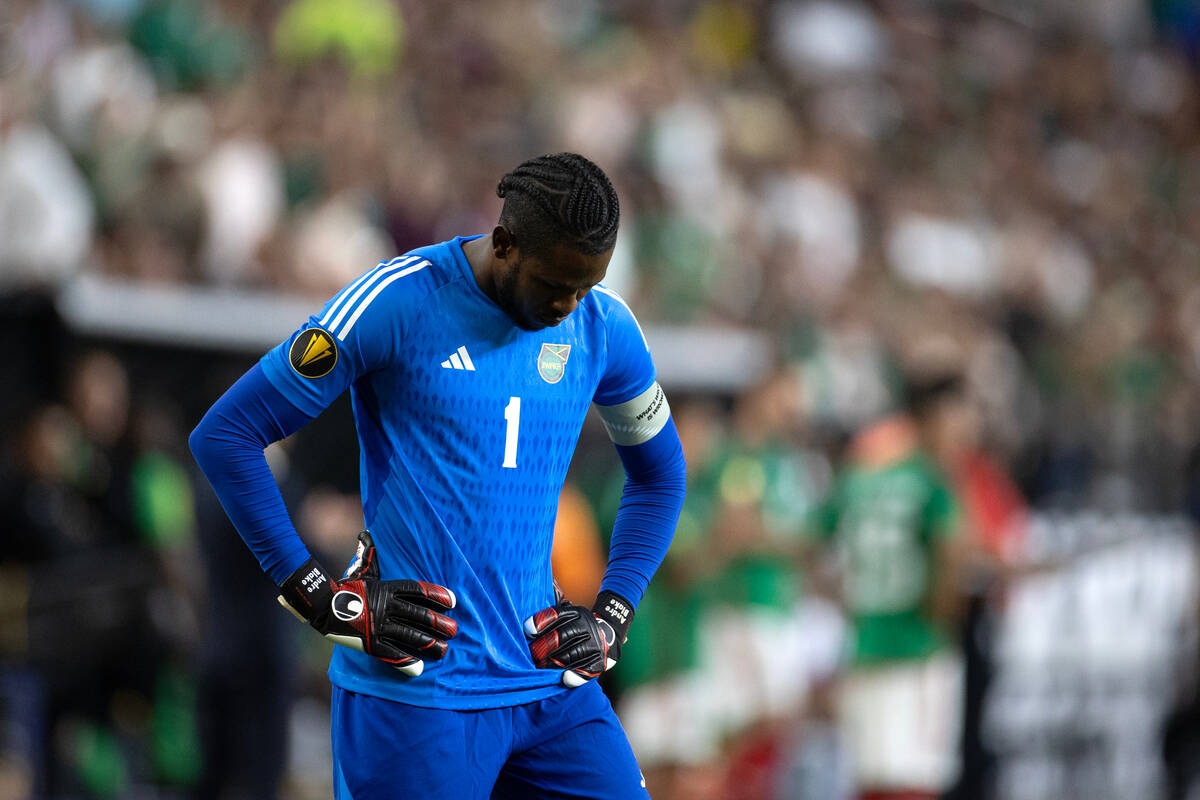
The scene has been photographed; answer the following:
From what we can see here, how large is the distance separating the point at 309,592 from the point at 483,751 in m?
0.53

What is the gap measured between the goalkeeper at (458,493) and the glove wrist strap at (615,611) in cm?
11

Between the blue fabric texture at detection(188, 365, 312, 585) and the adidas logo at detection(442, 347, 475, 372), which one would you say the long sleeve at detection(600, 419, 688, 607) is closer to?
the adidas logo at detection(442, 347, 475, 372)

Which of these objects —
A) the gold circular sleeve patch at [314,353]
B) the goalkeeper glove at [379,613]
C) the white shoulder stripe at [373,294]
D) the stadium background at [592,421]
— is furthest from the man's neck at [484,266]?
the stadium background at [592,421]

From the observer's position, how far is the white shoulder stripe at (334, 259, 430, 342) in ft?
11.1

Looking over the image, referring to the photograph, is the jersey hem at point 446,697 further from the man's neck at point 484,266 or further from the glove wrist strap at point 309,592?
the man's neck at point 484,266

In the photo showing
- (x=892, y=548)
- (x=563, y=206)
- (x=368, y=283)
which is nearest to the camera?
(x=563, y=206)

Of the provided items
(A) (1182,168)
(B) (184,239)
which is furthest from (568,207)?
(A) (1182,168)

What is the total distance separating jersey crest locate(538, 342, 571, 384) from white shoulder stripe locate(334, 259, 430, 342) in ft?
1.11

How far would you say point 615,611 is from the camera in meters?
3.90

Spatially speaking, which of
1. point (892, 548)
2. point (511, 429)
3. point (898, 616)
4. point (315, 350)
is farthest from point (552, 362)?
point (898, 616)

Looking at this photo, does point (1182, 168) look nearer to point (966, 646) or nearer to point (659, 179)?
point (659, 179)

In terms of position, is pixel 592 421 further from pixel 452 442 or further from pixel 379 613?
pixel 379 613

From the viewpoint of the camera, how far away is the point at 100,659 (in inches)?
303

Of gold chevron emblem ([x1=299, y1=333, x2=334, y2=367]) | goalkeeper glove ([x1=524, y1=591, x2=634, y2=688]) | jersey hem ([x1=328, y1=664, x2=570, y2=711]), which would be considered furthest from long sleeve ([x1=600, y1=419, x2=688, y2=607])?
gold chevron emblem ([x1=299, y1=333, x2=334, y2=367])
